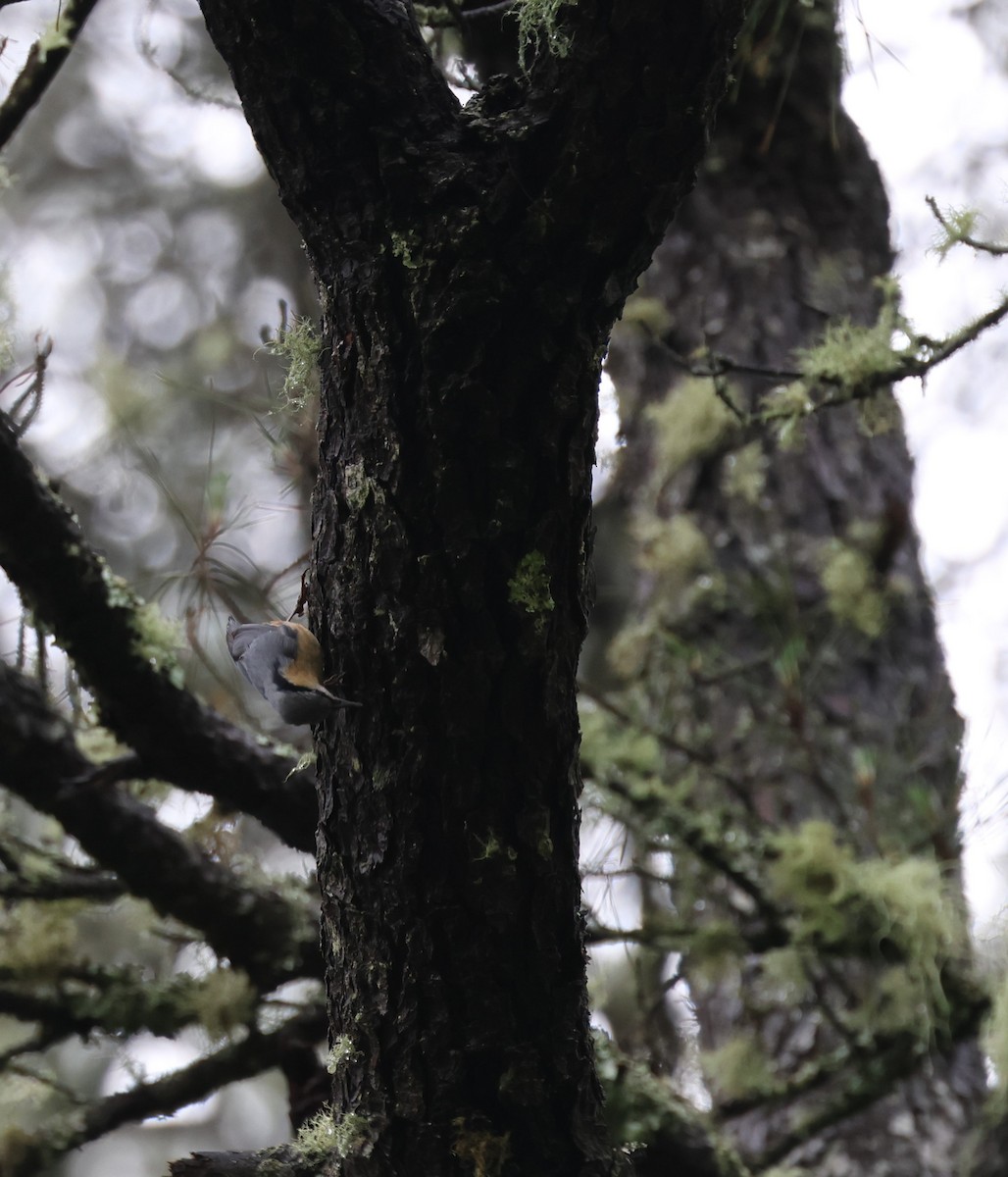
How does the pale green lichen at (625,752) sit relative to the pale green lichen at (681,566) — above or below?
below

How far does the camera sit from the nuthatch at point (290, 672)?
1.19 m

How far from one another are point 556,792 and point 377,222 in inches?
23.1

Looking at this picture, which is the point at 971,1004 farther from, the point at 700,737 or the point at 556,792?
the point at 556,792

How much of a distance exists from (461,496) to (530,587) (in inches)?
4.3

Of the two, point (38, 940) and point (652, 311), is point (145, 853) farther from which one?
point (652, 311)

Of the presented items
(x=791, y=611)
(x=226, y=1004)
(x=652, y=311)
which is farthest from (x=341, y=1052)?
(x=652, y=311)

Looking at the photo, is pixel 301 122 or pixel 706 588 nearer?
pixel 301 122

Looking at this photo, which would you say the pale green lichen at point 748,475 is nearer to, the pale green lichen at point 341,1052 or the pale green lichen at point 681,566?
the pale green lichen at point 681,566

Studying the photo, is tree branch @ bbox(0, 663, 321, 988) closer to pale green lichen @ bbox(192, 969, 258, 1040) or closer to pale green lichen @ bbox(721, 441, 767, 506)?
pale green lichen @ bbox(192, 969, 258, 1040)

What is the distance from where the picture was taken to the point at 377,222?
44.0 inches

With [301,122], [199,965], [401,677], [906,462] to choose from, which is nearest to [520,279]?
[301,122]

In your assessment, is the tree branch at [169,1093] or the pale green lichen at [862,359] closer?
the pale green lichen at [862,359]

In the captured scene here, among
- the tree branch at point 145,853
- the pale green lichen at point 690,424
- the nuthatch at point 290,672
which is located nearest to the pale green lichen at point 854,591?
the pale green lichen at point 690,424

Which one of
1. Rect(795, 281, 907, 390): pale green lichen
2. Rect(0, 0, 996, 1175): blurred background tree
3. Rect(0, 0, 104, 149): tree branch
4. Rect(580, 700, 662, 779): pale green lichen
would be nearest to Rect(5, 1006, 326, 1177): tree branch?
Rect(0, 0, 996, 1175): blurred background tree
